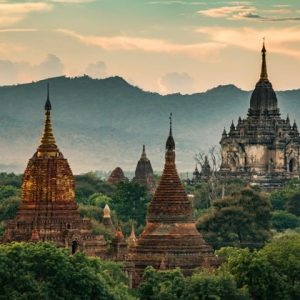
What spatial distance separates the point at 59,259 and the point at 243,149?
272 feet

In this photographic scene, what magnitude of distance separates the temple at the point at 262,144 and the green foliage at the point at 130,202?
29.0 meters

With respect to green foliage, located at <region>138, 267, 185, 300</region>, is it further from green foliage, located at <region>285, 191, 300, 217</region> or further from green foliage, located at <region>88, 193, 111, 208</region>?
green foliage, located at <region>285, 191, 300, 217</region>

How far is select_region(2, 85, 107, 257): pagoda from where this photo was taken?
7631cm

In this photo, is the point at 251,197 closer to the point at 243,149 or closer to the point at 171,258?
the point at 171,258

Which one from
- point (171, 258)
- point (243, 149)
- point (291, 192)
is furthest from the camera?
point (243, 149)

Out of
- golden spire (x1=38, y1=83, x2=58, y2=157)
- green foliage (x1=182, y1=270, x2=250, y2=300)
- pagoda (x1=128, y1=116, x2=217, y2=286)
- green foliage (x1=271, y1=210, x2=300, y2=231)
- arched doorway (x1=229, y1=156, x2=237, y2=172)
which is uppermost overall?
arched doorway (x1=229, y1=156, x2=237, y2=172)

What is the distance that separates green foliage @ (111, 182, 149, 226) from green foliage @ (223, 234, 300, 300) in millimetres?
39507

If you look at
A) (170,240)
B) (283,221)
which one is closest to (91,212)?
(283,221)

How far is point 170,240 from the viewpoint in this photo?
72.8 m

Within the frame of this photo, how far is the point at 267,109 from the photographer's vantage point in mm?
143625

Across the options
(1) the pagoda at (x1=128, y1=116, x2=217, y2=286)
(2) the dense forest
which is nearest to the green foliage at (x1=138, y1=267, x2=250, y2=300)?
(2) the dense forest

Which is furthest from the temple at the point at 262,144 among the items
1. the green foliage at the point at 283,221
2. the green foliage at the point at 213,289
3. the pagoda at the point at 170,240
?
the green foliage at the point at 213,289

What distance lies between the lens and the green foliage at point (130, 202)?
10825 cm

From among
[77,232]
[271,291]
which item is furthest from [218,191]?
[271,291]
